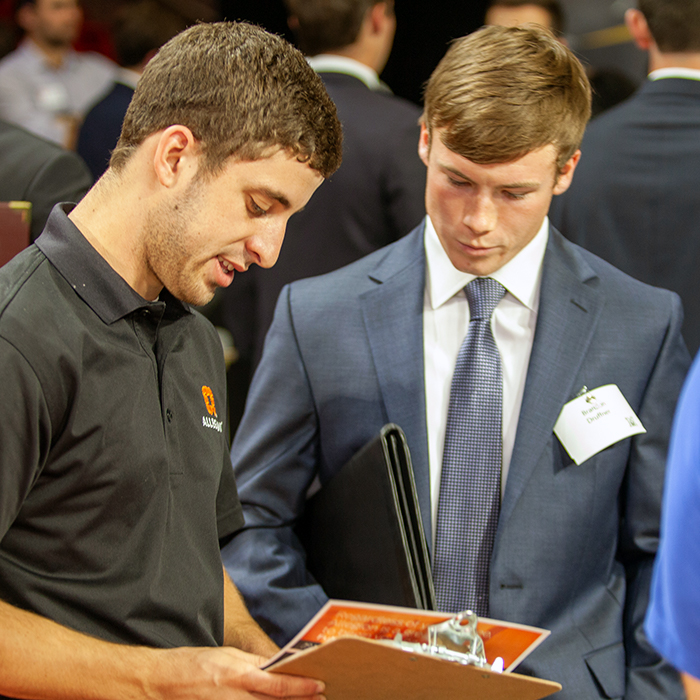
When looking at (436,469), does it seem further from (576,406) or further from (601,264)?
(601,264)

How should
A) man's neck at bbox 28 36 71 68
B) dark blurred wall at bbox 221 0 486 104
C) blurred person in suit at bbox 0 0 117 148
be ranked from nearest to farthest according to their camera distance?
blurred person in suit at bbox 0 0 117 148, man's neck at bbox 28 36 71 68, dark blurred wall at bbox 221 0 486 104

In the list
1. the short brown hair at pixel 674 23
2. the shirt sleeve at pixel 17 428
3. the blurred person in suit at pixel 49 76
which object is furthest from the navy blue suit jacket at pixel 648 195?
the blurred person in suit at pixel 49 76

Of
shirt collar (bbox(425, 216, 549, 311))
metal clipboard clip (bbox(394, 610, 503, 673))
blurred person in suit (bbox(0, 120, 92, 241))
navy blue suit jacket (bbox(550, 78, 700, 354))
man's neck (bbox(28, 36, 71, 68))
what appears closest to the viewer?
metal clipboard clip (bbox(394, 610, 503, 673))

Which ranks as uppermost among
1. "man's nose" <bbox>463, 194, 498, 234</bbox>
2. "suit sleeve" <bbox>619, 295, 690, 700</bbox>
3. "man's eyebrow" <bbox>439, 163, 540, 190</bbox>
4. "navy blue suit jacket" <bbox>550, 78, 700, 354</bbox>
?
"man's eyebrow" <bbox>439, 163, 540, 190</bbox>

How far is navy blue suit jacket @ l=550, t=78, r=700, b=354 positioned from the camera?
2182 millimetres

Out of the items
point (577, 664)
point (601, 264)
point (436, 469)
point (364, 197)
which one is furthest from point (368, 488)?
point (364, 197)

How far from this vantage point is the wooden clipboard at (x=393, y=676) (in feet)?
3.32

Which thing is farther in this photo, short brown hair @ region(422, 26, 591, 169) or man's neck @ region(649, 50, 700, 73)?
man's neck @ region(649, 50, 700, 73)

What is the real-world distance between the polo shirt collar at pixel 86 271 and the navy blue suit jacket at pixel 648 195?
1.44 m

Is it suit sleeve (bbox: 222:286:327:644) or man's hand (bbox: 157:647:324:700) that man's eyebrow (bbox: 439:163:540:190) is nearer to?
suit sleeve (bbox: 222:286:327:644)

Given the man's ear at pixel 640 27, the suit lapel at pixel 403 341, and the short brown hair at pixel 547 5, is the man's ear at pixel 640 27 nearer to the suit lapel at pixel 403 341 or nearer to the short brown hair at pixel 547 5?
the short brown hair at pixel 547 5

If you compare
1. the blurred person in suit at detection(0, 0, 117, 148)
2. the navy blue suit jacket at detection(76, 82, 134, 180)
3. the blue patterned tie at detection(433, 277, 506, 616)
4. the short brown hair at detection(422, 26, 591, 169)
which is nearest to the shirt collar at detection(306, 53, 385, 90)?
the short brown hair at detection(422, 26, 591, 169)

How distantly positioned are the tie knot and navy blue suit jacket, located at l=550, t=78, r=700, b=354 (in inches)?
26.7

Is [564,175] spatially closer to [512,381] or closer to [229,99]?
[512,381]
